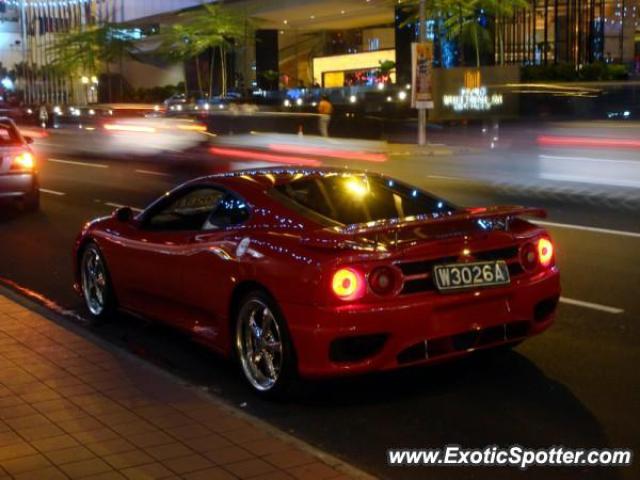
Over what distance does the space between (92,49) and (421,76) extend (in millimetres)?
42182

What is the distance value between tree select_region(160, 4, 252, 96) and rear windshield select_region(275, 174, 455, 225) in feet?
158

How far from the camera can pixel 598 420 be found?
5.67m

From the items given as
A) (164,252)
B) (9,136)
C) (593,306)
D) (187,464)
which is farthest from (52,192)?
(187,464)

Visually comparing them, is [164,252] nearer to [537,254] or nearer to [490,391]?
[490,391]

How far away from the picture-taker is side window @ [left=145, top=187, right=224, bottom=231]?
7.41m

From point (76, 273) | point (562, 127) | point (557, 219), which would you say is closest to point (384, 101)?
point (562, 127)

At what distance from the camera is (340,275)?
224 inches

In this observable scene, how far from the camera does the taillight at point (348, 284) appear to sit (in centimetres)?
568

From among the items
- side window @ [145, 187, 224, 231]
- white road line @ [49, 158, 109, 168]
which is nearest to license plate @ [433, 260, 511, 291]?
side window @ [145, 187, 224, 231]

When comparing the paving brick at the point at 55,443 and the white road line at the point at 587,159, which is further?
the white road line at the point at 587,159

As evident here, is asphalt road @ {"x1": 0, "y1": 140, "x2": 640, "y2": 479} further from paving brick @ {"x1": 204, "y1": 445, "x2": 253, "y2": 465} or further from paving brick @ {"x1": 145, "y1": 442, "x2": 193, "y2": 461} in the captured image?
paving brick @ {"x1": 145, "y1": 442, "x2": 193, "y2": 461}

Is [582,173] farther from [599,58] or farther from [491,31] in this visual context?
[599,58]

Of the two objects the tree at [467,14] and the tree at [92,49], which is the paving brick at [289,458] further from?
the tree at [92,49]

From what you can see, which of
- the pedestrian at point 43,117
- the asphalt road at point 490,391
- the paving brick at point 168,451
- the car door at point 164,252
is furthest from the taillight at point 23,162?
the pedestrian at point 43,117
